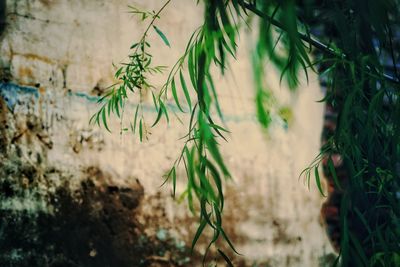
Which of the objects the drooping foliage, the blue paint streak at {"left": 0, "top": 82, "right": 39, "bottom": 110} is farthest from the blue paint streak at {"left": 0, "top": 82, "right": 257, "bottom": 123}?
the drooping foliage

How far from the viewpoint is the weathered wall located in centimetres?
164

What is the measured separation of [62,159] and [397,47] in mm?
1522

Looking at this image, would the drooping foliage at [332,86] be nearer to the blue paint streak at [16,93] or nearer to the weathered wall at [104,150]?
the weathered wall at [104,150]

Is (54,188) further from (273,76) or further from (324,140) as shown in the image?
(324,140)

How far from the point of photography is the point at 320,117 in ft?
7.75

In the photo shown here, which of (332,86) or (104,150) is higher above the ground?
(332,86)

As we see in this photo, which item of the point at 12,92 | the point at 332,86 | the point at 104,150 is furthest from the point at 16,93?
the point at 332,86

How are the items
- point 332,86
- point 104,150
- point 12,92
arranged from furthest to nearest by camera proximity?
point 104,150 → point 12,92 → point 332,86

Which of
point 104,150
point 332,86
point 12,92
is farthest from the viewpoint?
point 104,150

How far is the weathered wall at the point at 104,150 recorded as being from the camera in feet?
5.37

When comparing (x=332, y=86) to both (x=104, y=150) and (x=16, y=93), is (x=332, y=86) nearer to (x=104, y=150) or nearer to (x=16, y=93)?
(x=104, y=150)

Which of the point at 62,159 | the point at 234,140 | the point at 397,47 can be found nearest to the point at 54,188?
the point at 62,159

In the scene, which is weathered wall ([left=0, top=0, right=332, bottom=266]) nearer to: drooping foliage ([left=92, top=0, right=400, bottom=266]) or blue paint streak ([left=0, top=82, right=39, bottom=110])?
blue paint streak ([left=0, top=82, right=39, bottom=110])

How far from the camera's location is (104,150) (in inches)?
70.2
